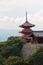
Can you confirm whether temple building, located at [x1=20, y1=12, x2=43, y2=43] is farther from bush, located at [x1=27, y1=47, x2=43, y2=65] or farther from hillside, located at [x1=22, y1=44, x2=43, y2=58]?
bush, located at [x1=27, y1=47, x2=43, y2=65]

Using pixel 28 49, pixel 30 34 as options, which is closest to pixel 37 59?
pixel 28 49

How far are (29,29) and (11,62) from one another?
14703 millimetres

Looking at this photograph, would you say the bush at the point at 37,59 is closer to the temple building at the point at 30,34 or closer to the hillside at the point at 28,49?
the hillside at the point at 28,49

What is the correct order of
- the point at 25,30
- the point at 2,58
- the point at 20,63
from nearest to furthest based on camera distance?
1. the point at 20,63
2. the point at 2,58
3. the point at 25,30

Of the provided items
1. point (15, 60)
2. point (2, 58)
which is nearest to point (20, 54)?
point (2, 58)

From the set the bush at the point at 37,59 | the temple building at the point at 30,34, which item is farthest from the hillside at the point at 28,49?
the bush at the point at 37,59

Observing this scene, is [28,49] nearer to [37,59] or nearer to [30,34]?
[30,34]

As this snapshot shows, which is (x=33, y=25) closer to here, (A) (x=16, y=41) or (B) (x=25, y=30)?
(B) (x=25, y=30)

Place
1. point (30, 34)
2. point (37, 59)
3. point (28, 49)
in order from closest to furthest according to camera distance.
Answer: point (37, 59) → point (28, 49) → point (30, 34)

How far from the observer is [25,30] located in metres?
47.8

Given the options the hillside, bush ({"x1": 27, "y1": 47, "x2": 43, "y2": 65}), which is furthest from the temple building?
bush ({"x1": 27, "y1": 47, "x2": 43, "y2": 65})

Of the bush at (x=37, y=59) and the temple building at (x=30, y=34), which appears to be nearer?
the bush at (x=37, y=59)

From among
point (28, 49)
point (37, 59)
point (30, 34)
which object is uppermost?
point (30, 34)

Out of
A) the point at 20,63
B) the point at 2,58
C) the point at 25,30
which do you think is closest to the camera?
the point at 20,63
